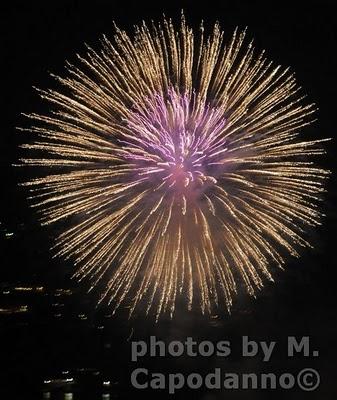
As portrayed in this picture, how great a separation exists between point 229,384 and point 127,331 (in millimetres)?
2024

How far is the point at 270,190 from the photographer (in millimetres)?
6535

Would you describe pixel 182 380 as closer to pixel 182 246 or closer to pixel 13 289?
pixel 182 246

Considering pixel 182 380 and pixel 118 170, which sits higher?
pixel 118 170

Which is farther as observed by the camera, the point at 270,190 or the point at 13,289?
the point at 13,289

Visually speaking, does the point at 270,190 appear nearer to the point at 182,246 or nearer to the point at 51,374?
the point at 182,246

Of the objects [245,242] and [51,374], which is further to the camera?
[51,374]

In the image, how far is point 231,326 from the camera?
9.35 metres

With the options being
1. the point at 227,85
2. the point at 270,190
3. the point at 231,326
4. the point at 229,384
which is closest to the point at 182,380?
the point at 229,384

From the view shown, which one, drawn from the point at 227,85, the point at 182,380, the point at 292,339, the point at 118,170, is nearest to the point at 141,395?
the point at 182,380

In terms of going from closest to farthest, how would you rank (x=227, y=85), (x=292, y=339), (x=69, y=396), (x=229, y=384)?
(x=227, y=85) → (x=229, y=384) → (x=69, y=396) → (x=292, y=339)

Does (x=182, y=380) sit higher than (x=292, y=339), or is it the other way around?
(x=292, y=339)

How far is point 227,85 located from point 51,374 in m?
6.30

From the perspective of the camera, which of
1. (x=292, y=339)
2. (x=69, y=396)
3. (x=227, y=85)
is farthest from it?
(x=292, y=339)

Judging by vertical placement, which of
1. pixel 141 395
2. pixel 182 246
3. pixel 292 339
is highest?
pixel 182 246
